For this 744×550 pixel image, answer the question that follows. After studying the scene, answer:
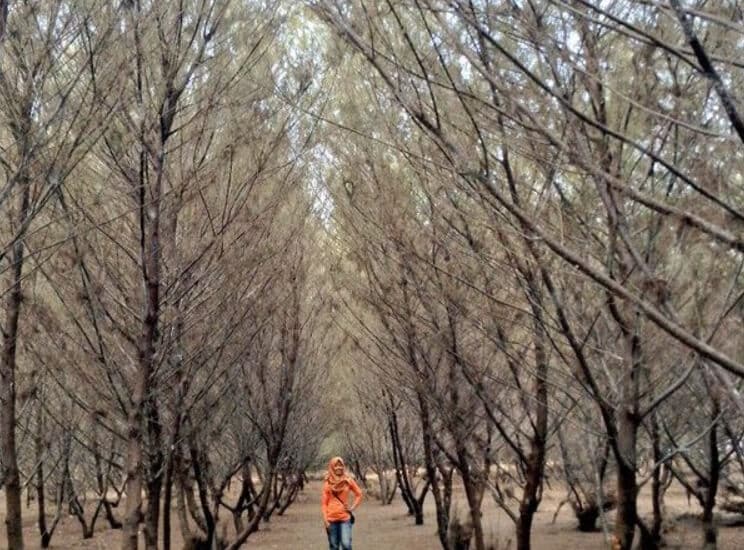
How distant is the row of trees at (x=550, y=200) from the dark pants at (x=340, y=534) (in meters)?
1.89

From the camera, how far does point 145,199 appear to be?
5.84 m

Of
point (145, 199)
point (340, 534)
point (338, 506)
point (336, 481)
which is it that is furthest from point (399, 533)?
point (145, 199)

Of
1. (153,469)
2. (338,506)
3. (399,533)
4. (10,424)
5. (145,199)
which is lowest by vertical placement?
(399,533)

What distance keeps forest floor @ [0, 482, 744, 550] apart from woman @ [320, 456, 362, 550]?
2.59 metres

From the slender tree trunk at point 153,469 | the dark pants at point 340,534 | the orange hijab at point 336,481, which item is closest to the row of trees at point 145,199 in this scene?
the slender tree trunk at point 153,469

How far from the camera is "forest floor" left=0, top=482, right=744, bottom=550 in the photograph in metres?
15.9

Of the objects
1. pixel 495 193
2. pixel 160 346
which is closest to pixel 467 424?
pixel 160 346

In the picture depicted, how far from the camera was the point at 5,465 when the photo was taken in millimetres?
7918

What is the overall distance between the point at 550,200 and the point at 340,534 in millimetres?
6806

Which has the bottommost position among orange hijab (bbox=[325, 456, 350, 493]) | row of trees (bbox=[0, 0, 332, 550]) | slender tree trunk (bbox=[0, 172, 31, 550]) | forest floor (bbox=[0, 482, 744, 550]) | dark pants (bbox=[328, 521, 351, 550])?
forest floor (bbox=[0, 482, 744, 550])

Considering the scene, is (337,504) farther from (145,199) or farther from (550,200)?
(550,200)

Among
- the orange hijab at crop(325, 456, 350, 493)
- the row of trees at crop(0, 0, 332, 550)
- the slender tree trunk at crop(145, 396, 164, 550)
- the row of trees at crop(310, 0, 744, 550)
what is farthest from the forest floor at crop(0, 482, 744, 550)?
the row of trees at crop(0, 0, 332, 550)

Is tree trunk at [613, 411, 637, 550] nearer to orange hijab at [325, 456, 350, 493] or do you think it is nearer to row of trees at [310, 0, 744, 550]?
row of trees at [310, 0, 744, 550]

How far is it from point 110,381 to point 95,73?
252cm
